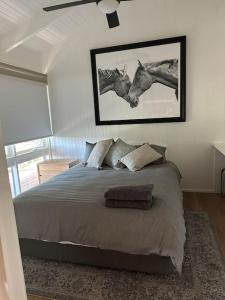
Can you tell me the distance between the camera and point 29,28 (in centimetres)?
322

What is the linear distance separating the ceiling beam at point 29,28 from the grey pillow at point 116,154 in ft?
6.67

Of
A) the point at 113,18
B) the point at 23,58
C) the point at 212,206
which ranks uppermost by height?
the point at 113,18

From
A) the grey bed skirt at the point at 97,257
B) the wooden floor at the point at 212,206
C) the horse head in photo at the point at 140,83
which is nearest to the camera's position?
the grey bed skirt at the point at 97,257

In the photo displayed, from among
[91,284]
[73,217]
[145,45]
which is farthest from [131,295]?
[145,45]

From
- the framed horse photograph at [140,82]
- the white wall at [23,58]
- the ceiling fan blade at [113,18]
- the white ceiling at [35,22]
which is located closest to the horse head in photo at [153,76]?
the framed horse photograph at [140,82]

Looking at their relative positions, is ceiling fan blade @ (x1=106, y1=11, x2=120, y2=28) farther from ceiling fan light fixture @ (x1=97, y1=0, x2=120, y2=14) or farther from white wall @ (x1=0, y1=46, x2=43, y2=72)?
white wall @ (x1=0, y1=46, x2=43, y2=72)

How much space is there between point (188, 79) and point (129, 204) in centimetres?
246

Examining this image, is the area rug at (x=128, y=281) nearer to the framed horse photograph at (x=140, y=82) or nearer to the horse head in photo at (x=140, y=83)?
the framed horse photograph at (x=140, y=82)

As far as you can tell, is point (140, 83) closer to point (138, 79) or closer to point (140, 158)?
point (138, 79)

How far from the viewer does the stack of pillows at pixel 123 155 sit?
3.16 metres

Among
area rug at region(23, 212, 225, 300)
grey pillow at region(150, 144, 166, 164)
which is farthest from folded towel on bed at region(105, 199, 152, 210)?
grey pillow at region(150, 144, 166, 164)

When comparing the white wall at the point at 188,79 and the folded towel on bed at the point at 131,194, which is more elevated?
the white wall at the point at 188,79

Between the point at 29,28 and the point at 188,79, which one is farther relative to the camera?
the point at 188,79

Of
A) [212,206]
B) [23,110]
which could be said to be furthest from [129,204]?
[23,110]
